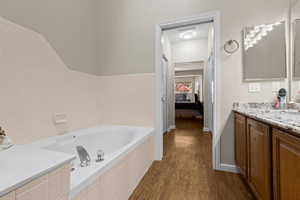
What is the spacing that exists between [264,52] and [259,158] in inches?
54.9

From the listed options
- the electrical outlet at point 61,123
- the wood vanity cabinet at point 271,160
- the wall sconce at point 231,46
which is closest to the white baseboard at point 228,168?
the wood vanity cabinet at point 271,160

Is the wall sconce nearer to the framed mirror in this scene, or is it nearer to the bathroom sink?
the framed mirror

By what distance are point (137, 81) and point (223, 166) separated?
1736 millimetres

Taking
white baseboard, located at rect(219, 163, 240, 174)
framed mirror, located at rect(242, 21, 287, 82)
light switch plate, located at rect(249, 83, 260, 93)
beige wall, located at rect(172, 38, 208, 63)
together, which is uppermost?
beige wall, located at rect(172, 38, 208, 63)

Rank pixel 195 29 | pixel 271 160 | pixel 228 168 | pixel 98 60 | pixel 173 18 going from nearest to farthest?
1. pixel 271 160
2. pixel 228 168
3. pixel 173 18
4. pixel 98 60
5. pixel 195 29

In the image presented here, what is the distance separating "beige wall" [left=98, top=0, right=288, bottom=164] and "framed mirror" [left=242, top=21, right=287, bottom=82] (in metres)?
0.08

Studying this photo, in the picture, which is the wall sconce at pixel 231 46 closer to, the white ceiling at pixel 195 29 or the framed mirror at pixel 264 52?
the framed mirror at pixel 264 52

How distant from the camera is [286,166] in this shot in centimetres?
72

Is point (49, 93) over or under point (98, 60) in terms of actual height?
under

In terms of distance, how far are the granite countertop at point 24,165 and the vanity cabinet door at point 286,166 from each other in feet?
3.54

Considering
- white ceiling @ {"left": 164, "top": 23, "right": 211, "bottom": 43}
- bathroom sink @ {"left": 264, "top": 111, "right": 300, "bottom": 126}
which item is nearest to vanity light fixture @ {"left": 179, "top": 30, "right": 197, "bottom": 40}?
white ceiling @ {"left": 164, "top": 23, "right": 211, "bottom": 43}

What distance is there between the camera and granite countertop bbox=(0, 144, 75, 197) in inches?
19.5

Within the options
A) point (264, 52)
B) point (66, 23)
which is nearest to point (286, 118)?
point (264, 52)

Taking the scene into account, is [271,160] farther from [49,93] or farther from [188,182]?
[49,93]
